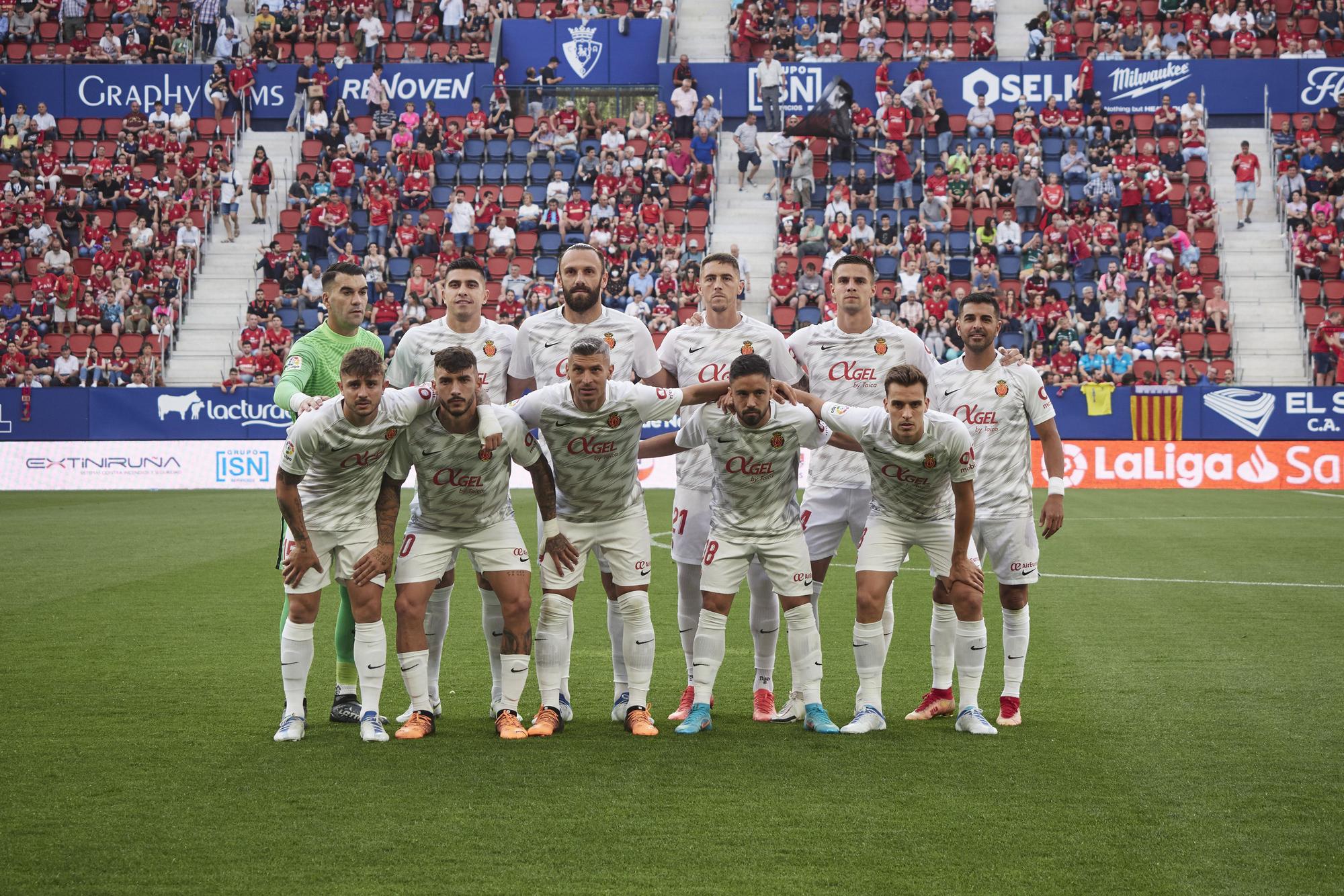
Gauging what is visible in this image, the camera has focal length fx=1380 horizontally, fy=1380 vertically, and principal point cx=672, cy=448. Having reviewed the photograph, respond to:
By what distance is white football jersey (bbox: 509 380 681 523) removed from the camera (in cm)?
701

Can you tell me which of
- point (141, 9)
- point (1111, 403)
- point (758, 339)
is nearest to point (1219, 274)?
point (1111, 403)

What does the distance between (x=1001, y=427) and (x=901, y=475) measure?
0.83 m

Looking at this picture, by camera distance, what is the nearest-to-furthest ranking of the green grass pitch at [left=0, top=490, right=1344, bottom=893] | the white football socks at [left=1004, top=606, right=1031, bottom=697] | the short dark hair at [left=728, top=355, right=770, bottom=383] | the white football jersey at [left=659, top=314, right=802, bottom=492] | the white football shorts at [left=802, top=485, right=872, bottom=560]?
the green grass pitch at [left=0, top=490, right=1344, bottom=893]
the short dark hair at [left=728, top=355, right=770, bottom=383]
the white football socks at [left=1004, top=606, right=1031, bottom=697]
the white football jersey at [left=659, top=314, right=802, bottom=492]
the white football shorts at [left=802, top=485, right=872, bottom=560]

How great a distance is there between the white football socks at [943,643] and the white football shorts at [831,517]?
617 millimetres

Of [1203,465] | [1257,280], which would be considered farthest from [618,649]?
[1257,280]

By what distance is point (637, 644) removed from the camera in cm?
715

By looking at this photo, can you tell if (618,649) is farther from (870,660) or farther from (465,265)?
(465,265)

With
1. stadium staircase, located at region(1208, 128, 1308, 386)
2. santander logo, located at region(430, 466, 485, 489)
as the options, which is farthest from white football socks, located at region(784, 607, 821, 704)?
stadium staircase, located at region(1208, 128, 1308, 386)

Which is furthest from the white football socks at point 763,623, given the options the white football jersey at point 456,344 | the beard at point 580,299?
the white football jersey at point 456,344

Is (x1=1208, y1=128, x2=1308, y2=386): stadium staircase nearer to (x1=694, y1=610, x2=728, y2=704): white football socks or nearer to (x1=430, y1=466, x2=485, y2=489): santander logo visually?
(x1=694, y1=610, x2=728, y2=704): white football socks

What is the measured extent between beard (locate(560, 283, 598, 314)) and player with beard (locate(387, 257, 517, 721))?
0.47 meters

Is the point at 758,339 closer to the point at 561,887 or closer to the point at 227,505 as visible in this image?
the point at 561,887

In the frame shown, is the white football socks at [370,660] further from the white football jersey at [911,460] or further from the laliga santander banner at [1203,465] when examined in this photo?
the laliga santander banner at [1203,465]

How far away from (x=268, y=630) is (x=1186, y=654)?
21.3 ft
